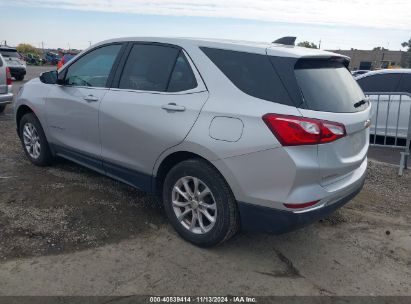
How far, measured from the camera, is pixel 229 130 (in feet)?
10.0

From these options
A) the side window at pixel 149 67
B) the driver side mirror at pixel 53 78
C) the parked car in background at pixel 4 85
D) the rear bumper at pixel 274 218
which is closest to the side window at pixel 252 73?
the side window at pixel 149 67

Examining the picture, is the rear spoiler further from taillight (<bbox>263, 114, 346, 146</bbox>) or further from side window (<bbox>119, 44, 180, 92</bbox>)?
side window (<bbox>119, 44, 180, 92</bbox>)

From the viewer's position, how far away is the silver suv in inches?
115

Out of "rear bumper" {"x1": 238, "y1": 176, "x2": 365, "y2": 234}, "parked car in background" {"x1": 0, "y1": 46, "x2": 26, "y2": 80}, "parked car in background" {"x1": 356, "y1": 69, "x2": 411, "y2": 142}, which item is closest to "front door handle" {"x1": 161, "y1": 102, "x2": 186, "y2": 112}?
"rear bumper" {"x1": 238, "y1": 176, "x2": 365, "y2": 234}

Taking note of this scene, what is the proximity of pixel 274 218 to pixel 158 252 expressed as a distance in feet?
3.48

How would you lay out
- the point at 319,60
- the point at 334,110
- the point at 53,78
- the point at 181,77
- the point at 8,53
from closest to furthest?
the point at 334,110, the point at 319,60, the point at 181,77, the point at 53,78, the point at 8,53

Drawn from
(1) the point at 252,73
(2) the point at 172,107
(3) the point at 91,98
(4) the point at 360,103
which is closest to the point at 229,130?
(1) the point at 252,73

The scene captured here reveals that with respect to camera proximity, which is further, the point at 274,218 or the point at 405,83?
the point at 405,83

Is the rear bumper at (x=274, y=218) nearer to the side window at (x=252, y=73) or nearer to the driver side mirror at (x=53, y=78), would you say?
the side window at (x=252, y=73)

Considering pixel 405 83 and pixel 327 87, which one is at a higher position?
pixel 327 87

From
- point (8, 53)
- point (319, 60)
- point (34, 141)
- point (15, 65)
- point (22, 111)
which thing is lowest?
point (34, 141)

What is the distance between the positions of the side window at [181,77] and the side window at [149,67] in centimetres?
5

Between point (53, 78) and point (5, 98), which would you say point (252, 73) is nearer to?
point (53, 78)

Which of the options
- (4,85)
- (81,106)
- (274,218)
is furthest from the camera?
(4,85)
